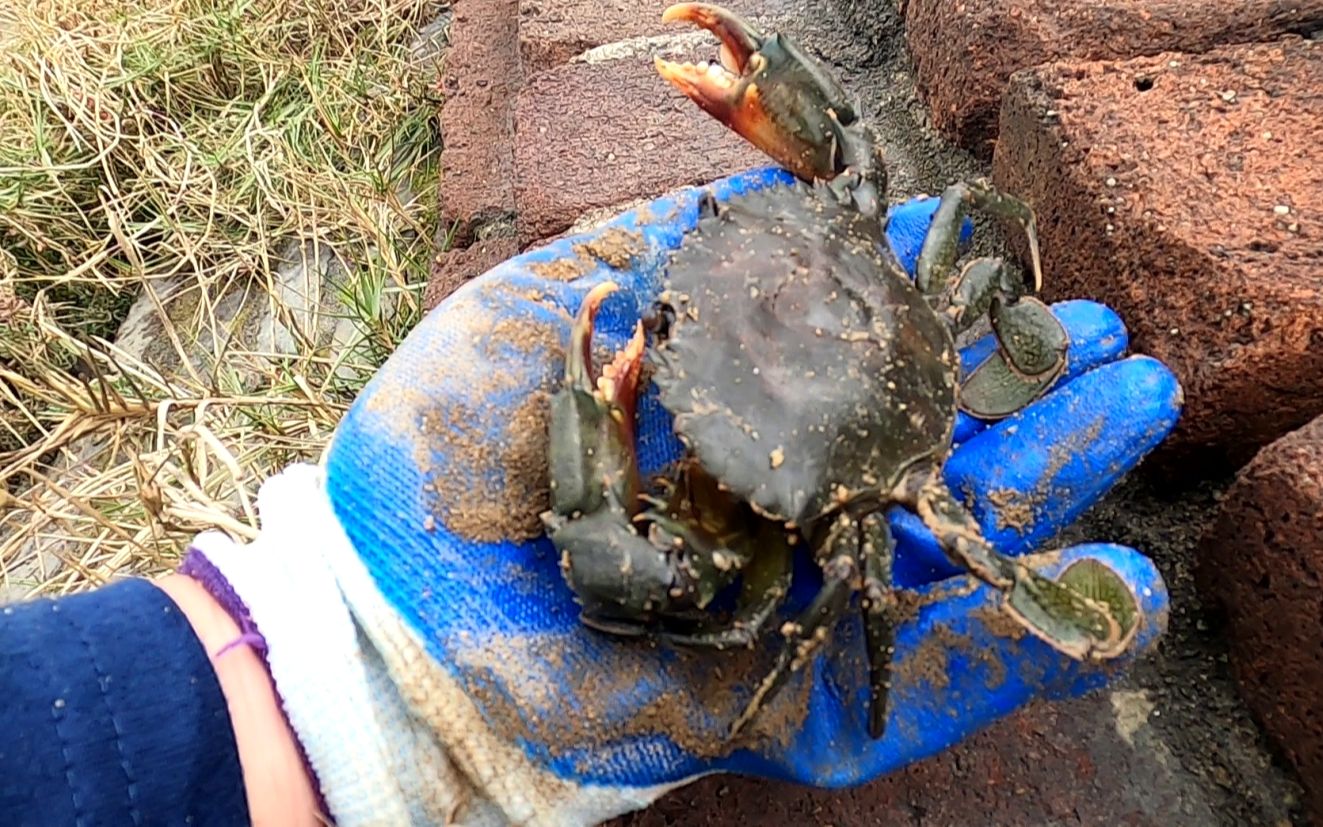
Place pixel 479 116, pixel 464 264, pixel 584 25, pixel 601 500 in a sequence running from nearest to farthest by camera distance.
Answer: pixel 601 500
pixel 464 264
pixel 584 25
pixel 479 116

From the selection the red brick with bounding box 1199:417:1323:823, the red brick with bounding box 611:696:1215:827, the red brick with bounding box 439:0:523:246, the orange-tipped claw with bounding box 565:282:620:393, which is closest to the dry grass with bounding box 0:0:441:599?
the red brick with bounding box 439:0:523:246

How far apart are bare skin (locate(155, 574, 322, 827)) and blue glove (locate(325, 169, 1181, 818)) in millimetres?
151

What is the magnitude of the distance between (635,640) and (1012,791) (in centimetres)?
47

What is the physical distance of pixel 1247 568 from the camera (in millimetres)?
1175

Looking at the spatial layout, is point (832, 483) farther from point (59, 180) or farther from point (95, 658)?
point (59, 180)

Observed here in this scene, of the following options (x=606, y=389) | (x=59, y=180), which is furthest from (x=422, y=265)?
(x=606, y=389)

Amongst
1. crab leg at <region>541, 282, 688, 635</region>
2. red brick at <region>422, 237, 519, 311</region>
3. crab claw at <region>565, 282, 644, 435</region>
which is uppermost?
crab claw at <region>565, 282, 644, 435</region>

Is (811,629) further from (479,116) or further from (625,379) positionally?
(479,116)

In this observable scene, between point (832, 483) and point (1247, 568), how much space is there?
46cm

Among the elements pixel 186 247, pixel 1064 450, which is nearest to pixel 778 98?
pixel 1064 450

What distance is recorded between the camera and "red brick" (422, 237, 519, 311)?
1.97 meters

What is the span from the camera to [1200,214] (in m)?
1.25

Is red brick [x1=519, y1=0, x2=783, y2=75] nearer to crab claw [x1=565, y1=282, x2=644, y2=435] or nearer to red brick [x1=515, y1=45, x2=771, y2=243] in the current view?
red brick [x1=515, y1=45, x2=771, y2=243]

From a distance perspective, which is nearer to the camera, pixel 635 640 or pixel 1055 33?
pixel 635 640
